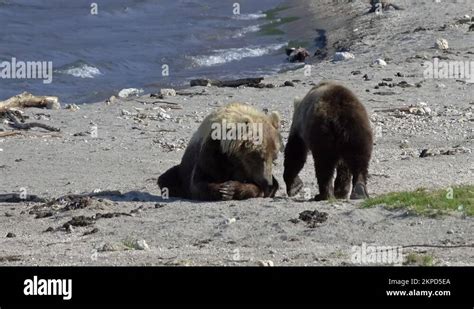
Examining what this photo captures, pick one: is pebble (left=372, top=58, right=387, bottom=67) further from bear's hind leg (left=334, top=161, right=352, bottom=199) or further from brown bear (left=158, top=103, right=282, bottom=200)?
bear's hind leg (left=334, top=161, right=352, bottom=199)

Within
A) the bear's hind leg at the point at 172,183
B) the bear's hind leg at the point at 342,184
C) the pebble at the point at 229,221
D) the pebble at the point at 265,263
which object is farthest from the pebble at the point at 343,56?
the pebble at the point at 265,263

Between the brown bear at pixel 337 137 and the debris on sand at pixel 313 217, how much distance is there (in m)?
1.28

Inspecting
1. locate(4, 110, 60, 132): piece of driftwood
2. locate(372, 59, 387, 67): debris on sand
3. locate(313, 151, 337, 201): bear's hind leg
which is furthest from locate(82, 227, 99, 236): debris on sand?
locate(372, 59, 387, 67): debris on sand

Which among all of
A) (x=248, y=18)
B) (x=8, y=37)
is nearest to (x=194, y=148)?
(x=8, y=37)

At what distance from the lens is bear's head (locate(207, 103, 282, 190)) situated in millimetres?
13422

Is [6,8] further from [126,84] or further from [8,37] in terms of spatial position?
[126,84]

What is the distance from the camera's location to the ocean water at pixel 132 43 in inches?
1225

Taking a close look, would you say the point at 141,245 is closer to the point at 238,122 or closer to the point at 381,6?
the point at 238,122

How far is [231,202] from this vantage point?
516 inches

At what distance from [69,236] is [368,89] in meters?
11.2

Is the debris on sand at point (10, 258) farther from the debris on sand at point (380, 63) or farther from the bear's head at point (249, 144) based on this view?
the debris on sand at point (380, 63)

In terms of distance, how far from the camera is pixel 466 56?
25.2 meters


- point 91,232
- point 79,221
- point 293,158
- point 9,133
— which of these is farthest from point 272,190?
point 9,133

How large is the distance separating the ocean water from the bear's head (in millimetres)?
14962
